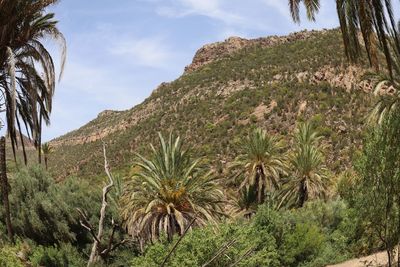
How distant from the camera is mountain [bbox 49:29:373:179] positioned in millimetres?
63844

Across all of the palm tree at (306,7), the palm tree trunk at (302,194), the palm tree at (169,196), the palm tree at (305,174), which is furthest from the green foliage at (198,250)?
the palm tree trunk at (302,194)

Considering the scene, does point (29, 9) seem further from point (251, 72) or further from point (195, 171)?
point (251, 72)

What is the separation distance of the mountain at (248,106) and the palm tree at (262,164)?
14482 mm

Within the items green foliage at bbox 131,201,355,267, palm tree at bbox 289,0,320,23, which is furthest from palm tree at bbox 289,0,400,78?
green foliage at bbox 131,201,355,267

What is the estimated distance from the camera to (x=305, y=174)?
122ft

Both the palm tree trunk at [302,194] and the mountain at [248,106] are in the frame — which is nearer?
the palm tree trunk at [302,194]

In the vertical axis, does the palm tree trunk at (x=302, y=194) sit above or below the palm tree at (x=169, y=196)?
below

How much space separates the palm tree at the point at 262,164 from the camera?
3606 cm

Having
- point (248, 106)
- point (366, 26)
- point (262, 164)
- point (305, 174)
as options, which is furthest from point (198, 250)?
Answer: point (248, 106)

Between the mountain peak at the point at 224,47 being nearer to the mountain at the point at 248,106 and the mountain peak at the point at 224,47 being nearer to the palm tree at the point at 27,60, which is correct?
the mountain at the point at 248,106

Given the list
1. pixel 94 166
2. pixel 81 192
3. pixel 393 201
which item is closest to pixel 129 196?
pixel 81 192

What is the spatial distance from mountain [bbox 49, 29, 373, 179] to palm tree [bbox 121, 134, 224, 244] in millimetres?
29909

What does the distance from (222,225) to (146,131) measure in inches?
2556

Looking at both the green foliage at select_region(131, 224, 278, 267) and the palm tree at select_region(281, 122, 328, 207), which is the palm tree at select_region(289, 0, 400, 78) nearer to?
the green foliage at select_region(131, 224, 278, 267)
